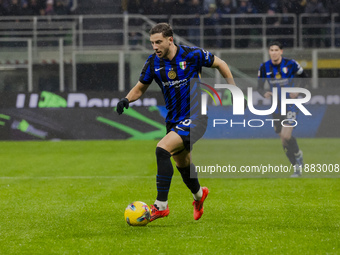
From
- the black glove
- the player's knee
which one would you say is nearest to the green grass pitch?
the player's knee

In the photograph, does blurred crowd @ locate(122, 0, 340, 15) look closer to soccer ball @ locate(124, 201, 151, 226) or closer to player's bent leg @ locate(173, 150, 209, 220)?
player's bent leg @ locate(173, 150, 209, 220)

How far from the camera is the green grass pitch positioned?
5.07m

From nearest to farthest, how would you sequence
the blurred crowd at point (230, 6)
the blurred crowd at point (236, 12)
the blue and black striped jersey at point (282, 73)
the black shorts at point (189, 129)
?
the black shorts at point (189, 129) < the blue and black striped jersey at point (282, 73) < the blurred crowd at point (236, 12) < the blurred crowd at point (230, 6)

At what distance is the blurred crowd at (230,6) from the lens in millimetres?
21125

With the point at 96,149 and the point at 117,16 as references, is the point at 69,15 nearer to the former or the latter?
the point at 117,16

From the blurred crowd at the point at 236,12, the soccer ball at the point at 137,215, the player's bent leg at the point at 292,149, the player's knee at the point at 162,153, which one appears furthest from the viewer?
the blurred crowd at the point at 236,12

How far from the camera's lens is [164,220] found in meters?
6.21

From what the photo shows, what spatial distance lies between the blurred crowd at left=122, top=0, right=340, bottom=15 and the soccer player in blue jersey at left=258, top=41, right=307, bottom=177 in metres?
11.2

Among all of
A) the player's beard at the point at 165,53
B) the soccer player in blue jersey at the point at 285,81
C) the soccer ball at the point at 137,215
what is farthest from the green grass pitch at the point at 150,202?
the player's beard at the point at 165,53

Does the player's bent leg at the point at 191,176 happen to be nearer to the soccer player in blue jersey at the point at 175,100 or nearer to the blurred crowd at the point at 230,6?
the soccer player in blue jersey at the point at 175,100

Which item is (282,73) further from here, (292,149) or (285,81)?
(292,149)

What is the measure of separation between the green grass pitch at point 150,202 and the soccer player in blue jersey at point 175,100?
41cm

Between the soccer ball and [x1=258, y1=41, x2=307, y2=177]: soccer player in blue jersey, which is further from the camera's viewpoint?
[x1=258, y1=41, x2=307, y2=177]: soccer player in blue jersey

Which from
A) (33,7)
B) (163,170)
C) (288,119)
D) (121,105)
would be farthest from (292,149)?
(33,7)
